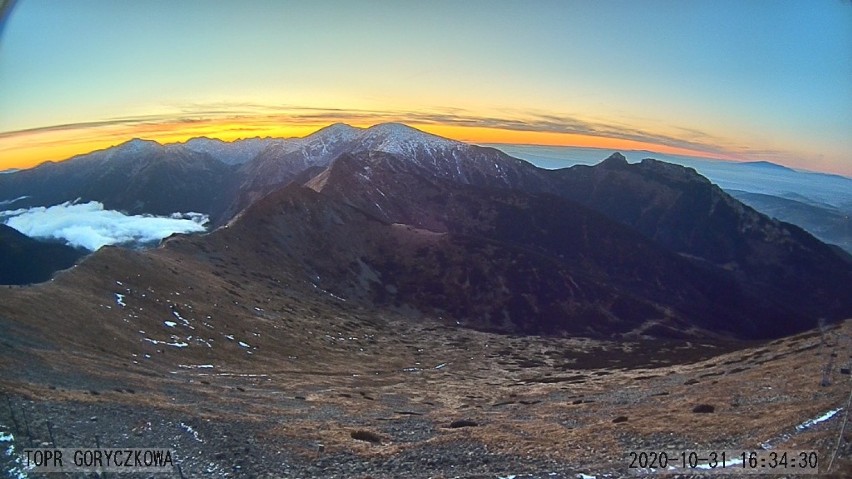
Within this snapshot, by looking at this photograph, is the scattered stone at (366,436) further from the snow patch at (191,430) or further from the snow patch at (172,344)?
the snow patch at (172,344)

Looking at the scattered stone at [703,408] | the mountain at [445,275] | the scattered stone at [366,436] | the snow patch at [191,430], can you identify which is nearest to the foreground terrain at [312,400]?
the snow patch at [191,430]

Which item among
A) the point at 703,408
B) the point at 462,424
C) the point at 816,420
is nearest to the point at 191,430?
the point at 462,424

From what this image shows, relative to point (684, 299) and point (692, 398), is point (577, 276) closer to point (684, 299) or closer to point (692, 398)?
point (684, 299)

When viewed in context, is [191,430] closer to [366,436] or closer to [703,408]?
[366,436]

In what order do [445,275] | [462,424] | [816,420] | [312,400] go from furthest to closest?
[445,275] < [312,400] < [462,424] < [816,420]

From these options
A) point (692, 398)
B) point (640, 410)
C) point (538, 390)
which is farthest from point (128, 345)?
point (692, 398)

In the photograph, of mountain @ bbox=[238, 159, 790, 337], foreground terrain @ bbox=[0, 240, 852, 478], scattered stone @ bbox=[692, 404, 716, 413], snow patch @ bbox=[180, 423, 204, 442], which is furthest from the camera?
mountain @ bbox=[238, 159, 790, 337]

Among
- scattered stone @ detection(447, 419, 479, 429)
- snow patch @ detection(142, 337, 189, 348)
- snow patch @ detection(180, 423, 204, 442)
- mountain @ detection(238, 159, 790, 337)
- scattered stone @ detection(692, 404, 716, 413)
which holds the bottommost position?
mountain @ detection(238, 159, 790, 337)

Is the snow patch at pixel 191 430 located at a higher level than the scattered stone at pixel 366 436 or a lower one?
higher

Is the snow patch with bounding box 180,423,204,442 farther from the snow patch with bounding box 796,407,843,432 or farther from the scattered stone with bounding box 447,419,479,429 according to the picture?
the snow patch with bounding box 796,407,843,432

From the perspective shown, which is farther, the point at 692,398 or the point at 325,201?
the point at 325,201

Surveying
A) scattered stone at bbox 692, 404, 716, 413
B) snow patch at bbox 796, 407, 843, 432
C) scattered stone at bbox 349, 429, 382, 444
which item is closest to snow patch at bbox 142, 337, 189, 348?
scattered stone at bbox 349, 429, 382, 444
